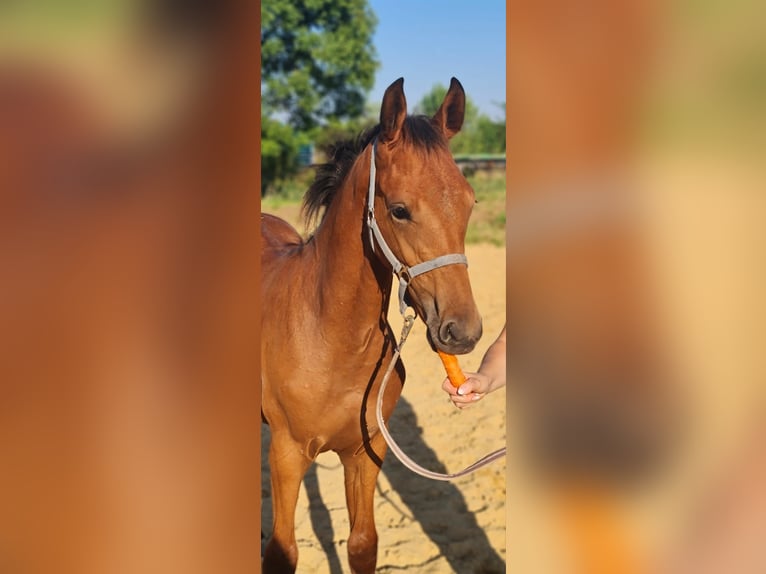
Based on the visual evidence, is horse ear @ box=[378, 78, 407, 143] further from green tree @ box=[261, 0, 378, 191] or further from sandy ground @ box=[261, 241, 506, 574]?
green tree @ box=[261, 0, 378, 191]

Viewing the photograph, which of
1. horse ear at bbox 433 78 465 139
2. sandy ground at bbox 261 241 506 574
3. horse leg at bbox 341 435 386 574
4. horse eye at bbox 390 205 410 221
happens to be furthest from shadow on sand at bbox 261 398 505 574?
horse ear at bbox 433 78 465 139

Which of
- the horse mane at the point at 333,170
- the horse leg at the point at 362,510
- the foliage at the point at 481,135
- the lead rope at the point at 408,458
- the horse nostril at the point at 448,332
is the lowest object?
the horse leg at the point at 362,510

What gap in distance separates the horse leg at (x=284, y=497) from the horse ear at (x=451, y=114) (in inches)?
45.8

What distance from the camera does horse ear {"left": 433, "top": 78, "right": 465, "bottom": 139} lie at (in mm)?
2404

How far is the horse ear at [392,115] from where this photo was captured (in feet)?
7.14

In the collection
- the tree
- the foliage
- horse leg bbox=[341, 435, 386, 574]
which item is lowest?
horse leg bbox=[341, 435, 386, 574]

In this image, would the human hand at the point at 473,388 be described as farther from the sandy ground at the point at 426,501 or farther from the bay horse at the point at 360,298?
the sandy ground at the point at 426,501

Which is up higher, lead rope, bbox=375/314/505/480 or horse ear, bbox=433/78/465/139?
horse ear, bbox=433/78/465/139

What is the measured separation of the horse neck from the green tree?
66.8 ft

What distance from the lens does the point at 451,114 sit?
244cm
